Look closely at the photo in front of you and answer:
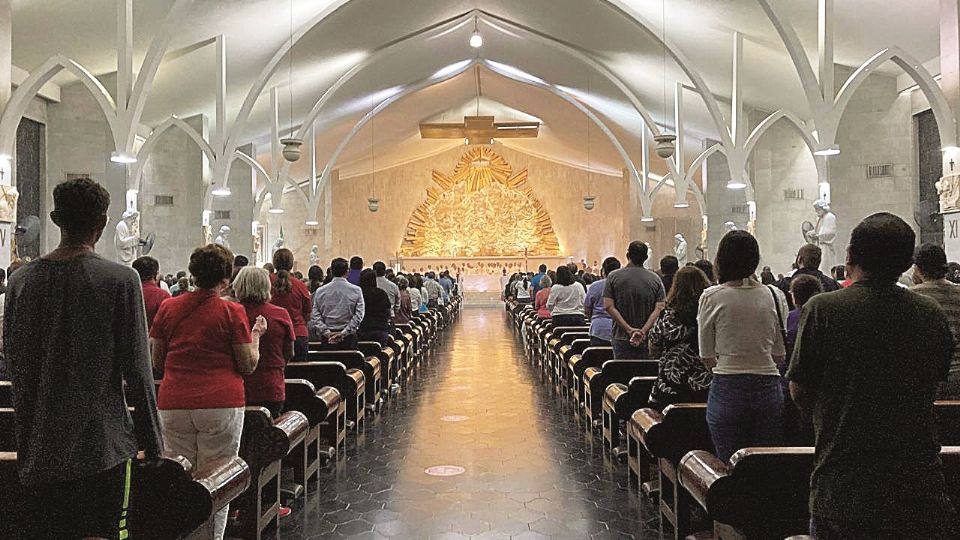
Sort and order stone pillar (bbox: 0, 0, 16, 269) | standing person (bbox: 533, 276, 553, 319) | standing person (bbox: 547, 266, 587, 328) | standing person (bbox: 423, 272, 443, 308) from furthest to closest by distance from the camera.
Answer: standing person (bbox: 423, 272, 443, 308) < standing person (bbox: 533, 276, 553, 319) < standing person (bbox: 547, 266, 587, 328) < stone pillar (bbox: 0, 0, 16, 269)

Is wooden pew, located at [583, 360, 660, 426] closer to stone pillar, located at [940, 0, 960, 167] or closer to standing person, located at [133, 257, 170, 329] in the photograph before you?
standing person, located at [133, 257, 170, 329]

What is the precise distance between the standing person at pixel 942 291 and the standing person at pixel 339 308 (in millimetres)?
4259

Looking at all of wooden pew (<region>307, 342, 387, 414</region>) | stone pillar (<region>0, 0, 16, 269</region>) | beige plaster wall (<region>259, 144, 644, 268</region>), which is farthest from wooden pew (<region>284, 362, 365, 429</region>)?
beige plaster wall (<region>259, 144, 644, 268</region>)

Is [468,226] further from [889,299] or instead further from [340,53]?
[889,299]

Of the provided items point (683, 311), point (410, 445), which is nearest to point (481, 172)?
point (410, 445)

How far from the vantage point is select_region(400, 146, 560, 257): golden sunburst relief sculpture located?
31.9m

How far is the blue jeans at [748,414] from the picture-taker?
3.08m

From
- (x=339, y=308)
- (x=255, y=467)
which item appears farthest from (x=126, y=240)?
(x=255, y=467)

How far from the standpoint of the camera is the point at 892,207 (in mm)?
13906

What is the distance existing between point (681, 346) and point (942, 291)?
4.52ft

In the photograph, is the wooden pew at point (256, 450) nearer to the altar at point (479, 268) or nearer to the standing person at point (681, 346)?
the standing person at point (681, 346)

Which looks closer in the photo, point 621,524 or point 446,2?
point 621,524

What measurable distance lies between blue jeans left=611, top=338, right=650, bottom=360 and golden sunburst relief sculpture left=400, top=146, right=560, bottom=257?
25.8 metres

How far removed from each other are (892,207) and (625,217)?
15.6 m
